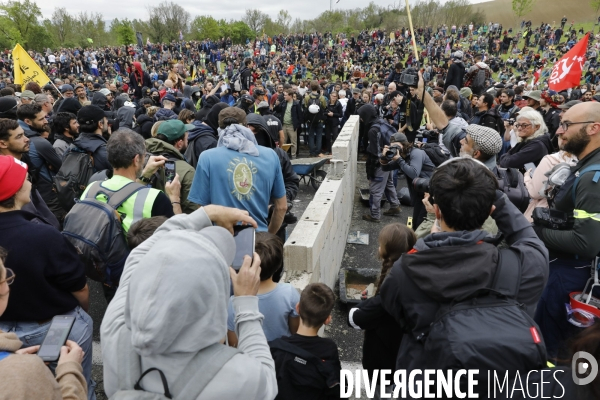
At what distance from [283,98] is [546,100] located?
6.65 meters

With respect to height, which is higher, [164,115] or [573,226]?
[164,115]

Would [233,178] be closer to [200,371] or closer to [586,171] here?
[200,371]

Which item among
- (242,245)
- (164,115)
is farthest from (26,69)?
(242,245)

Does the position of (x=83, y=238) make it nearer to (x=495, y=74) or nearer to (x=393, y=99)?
(x=393, y=99)

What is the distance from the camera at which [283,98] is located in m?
11.4

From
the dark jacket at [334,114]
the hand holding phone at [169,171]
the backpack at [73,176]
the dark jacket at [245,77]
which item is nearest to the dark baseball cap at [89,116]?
the backpack at [73,176]

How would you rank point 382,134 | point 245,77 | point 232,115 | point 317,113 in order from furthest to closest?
point 245,77 → point 317,113 → point 382,134 → point 232,115

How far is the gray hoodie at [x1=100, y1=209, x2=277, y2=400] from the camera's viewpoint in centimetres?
105

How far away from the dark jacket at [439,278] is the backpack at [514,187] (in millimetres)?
1317

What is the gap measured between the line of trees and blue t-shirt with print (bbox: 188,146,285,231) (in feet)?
173

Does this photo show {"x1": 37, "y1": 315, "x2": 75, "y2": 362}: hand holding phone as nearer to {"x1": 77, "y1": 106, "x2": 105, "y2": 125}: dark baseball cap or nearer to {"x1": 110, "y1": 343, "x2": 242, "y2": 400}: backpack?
{"x1": 110, "y1": 343, "x2": 242, "y2": 400}: backpack

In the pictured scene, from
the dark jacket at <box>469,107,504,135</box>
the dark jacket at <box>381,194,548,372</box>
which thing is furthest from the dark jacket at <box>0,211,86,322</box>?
the dark jacket at <box>469,107,504,135</box>

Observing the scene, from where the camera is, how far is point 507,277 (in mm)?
1644

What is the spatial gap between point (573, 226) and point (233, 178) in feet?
7.84
